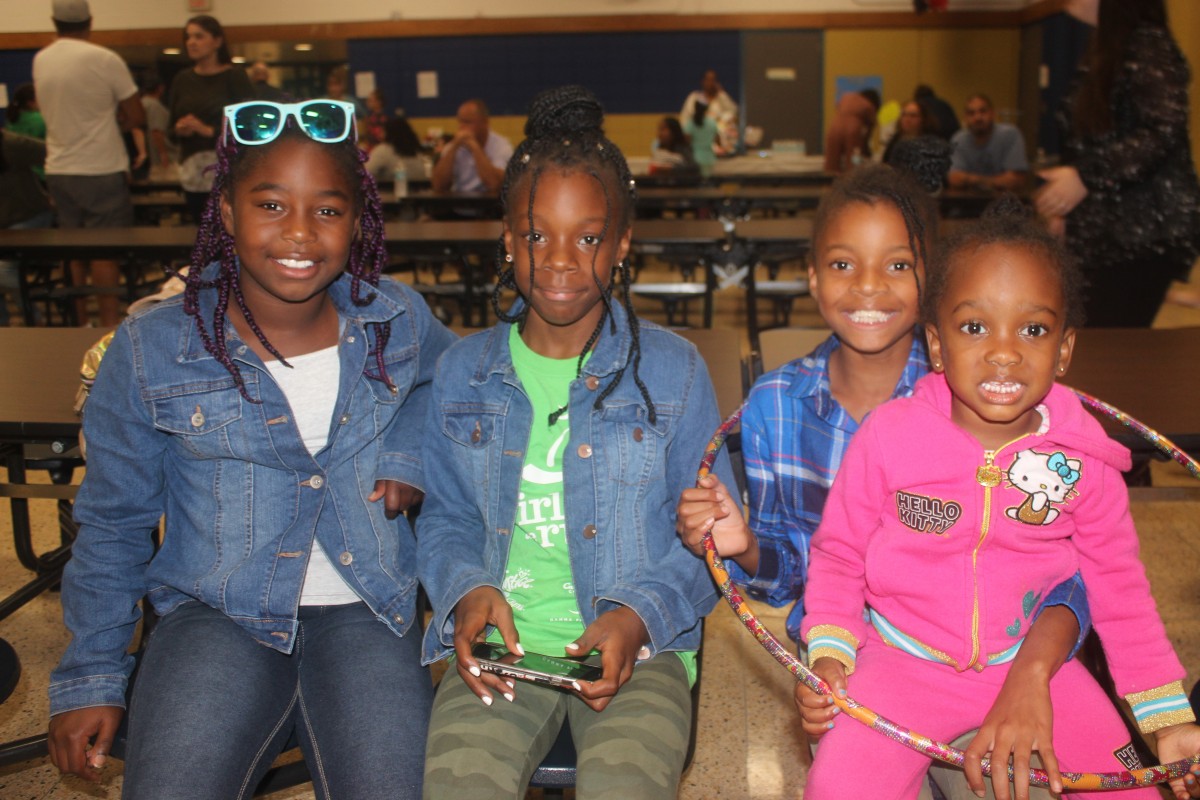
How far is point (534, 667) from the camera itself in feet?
4.64

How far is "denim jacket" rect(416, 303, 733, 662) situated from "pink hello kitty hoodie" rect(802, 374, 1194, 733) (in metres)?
0.28

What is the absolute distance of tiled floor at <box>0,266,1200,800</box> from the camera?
2.36 metres

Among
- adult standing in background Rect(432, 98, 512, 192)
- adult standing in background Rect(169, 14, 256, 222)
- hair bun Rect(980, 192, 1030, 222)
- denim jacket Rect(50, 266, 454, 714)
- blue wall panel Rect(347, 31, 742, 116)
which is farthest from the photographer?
blue wall panel Rect(347, 31, 742, 116)

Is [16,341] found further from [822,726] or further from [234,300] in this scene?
[822,726]

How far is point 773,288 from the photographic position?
18.5ft

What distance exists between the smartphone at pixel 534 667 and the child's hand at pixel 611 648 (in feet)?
0.06

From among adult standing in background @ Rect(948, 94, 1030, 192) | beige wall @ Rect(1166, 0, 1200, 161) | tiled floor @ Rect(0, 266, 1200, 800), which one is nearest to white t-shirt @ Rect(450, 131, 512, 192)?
adult standing in background @ Rect(948, 94, 1030, 192)

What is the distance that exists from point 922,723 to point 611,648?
1.49 ft

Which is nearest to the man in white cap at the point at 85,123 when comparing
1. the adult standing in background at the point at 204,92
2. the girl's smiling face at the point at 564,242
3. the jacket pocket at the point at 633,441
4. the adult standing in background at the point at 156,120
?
the adult standing in background at the point at 204,92

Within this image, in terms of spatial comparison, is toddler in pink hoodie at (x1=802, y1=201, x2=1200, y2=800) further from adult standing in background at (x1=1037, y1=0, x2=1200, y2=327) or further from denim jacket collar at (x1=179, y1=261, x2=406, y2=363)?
adult standing in background at (x1=1037, y1=0, x2=1200, y2=327)

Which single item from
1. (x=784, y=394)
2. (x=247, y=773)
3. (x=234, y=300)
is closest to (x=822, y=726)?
(x=784, y=394)

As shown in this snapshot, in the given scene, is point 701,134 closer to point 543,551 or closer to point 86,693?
point 543,551

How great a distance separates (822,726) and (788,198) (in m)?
6.43

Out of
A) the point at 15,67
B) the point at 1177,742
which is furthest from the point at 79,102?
the point at 15,67
